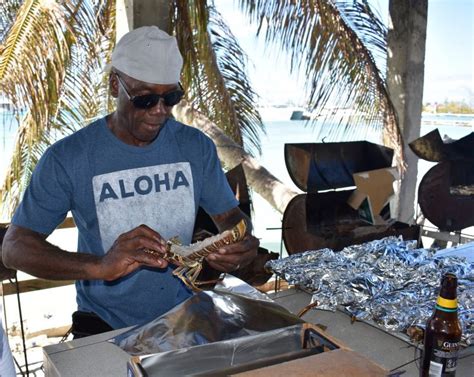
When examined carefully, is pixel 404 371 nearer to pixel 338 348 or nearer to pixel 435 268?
pixel 338 348

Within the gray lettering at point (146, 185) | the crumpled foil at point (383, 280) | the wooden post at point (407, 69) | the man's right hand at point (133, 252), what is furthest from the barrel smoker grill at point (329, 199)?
the man's right hand at point (133, 252)

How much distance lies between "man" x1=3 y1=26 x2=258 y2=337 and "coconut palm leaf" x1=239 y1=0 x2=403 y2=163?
3718mm

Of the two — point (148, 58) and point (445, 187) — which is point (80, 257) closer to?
point (148, 58)

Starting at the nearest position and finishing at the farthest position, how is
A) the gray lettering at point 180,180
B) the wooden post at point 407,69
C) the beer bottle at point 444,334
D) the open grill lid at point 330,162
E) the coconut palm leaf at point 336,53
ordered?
the beer bottle at point 444,334 < the gray lettering at point 180,180 < the open grill lid at point 330,162 < the coconut palm leaf at point 336,53 < the wooden post at point 407,69

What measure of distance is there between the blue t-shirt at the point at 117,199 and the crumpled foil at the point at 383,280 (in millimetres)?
496

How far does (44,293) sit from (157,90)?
21.8ft

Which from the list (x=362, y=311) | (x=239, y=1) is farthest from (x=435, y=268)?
(x=239, y=1)

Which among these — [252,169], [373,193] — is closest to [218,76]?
[252,169]

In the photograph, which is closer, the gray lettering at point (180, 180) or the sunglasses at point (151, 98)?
the sunglasses at point (151, 98)

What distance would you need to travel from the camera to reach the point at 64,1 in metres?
5.32

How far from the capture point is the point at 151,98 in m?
1.99

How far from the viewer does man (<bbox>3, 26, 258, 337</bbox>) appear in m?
1.97

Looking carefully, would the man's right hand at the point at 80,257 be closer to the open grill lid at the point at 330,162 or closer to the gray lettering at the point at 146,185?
the gray lettering at the point at 146,185

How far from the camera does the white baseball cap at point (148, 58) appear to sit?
6.54 ft
